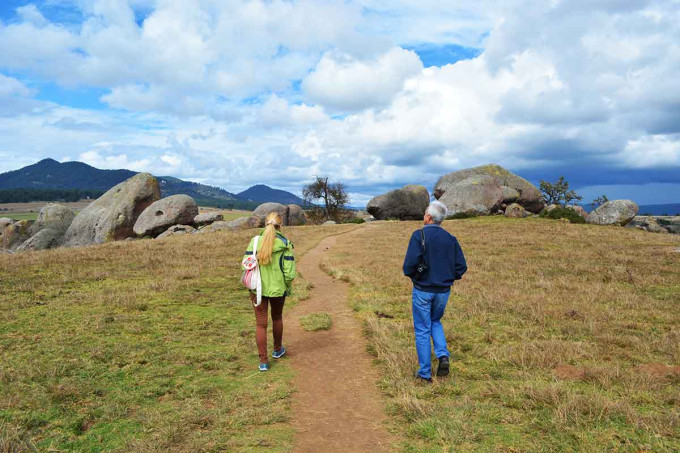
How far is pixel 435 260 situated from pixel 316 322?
4.80 meters

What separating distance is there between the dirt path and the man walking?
3.67 feet

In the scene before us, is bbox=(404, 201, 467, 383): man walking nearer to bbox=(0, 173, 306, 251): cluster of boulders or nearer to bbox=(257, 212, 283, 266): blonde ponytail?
bbox=(257, 212, 283, 266): blonde ponytail

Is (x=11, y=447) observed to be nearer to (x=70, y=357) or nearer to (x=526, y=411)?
(x=70, y=357)

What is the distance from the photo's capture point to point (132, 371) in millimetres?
7148

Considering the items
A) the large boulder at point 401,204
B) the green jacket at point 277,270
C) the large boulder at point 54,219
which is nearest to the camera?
the green jacket at point 277,270

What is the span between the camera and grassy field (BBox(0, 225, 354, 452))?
16.9 feet

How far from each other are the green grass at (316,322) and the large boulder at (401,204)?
44007 millimetres

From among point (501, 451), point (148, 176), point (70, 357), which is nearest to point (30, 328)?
point (70, 357)

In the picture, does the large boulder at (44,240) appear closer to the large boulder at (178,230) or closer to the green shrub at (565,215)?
the large boulder at (178,230)

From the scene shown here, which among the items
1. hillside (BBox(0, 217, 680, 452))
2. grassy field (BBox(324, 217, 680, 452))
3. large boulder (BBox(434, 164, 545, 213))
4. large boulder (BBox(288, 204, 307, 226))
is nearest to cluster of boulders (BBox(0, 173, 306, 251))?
large boulder (BBox(288, 204, 307, 226))

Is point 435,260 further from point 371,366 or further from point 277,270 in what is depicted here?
point 277,270

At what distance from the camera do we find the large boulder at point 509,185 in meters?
48.3

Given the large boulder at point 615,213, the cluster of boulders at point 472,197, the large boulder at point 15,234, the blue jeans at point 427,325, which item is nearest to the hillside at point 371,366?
Result: the blue jeans at point 427,325

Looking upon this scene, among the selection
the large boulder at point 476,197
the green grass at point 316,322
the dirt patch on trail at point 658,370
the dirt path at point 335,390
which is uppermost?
the large boulder at point 476,197
